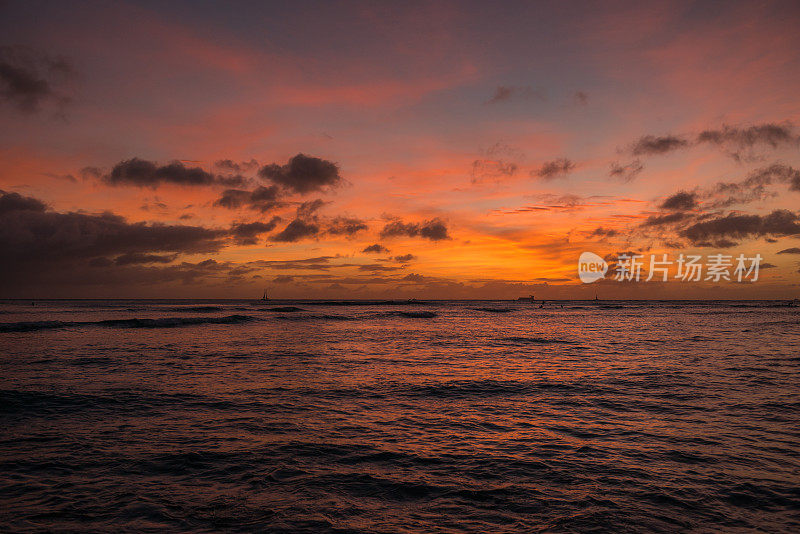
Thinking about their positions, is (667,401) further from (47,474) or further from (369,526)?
(47,474)

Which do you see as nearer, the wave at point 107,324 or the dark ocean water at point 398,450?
the dark ocean water at point 398,450

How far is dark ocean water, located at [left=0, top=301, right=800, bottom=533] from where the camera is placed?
841 centimetres

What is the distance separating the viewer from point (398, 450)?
39.5ft

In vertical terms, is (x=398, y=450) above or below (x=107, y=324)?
above

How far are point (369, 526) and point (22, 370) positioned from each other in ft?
85.8

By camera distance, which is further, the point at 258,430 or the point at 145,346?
the point at 145,346

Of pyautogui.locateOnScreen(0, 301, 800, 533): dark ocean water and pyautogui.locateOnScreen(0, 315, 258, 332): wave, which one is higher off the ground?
pyautogui.locateOnScreen(0, 301, 800, 533): dark ocean water

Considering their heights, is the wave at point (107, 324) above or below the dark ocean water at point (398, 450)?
below

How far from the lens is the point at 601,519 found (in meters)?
8.22

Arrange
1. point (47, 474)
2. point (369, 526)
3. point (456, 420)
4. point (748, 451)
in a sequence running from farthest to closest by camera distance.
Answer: point (456, 420) < point (748, 451) < point (47, 474) < point (369, 526)

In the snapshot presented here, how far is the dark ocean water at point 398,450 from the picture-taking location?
841 cm

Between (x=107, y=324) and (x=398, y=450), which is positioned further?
(x=107, y=324)

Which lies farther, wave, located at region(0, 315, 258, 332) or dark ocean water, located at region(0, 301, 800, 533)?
wave, located at region(0, 315, 258, 332)

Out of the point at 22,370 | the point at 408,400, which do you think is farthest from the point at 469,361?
the point at 22,370
